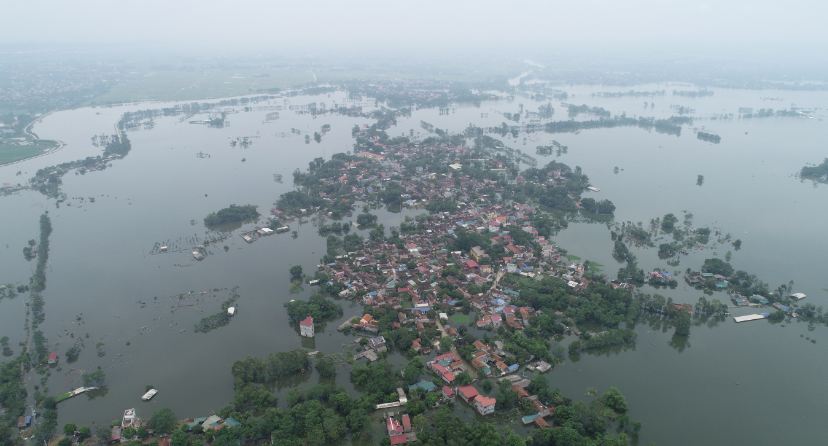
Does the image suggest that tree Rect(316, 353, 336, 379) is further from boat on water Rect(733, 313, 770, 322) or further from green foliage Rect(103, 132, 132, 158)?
green foliage Rect(103, 132, 132, 158)

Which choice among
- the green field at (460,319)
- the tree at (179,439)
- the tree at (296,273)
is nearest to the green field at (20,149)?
the tree at (296,273)

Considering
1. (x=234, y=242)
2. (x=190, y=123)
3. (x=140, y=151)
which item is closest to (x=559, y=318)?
(x=234, y=242)

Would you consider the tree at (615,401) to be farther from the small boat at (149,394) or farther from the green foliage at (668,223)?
the green foliage at (668,223)

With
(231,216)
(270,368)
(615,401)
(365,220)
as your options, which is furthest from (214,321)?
(615,401)

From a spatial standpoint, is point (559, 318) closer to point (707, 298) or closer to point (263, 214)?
point (707, 298)

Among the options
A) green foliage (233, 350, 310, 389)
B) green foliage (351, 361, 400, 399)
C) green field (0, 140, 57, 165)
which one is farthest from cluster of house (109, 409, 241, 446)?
green field (0, 140, 57, 165)
